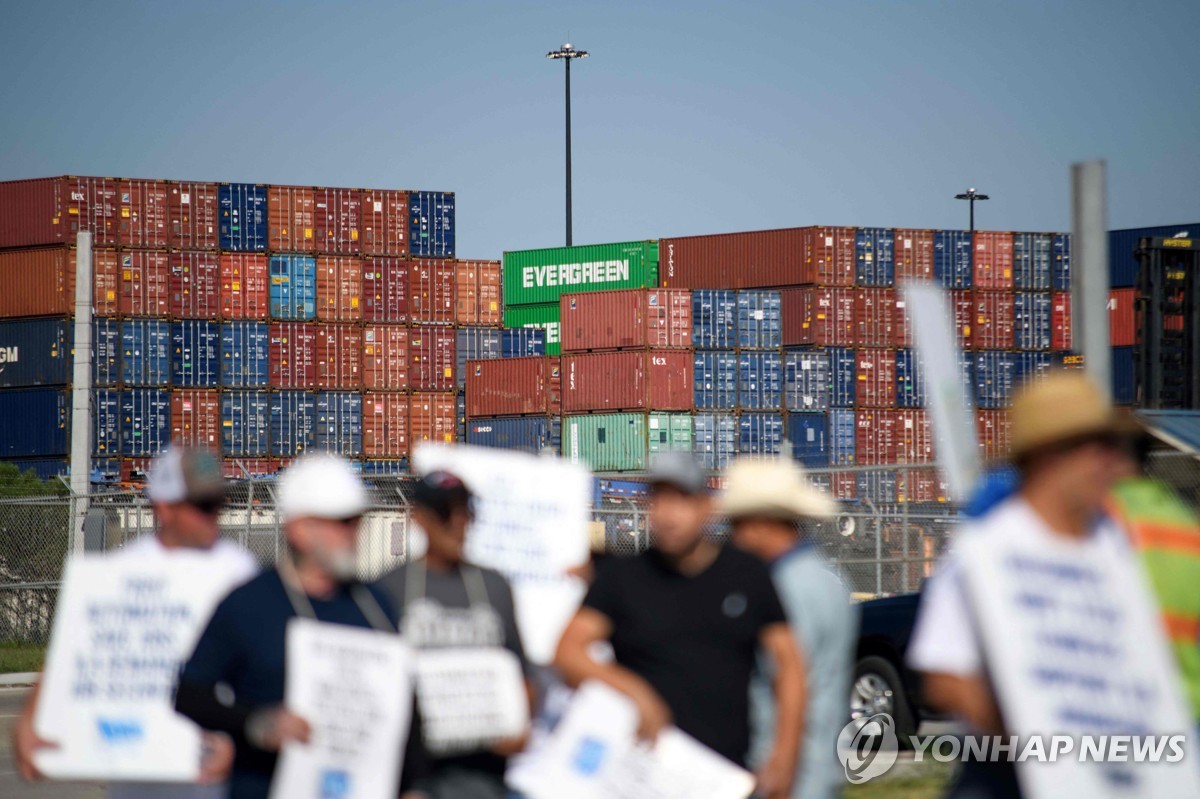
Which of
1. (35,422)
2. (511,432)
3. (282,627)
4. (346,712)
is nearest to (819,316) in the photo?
(511,432)

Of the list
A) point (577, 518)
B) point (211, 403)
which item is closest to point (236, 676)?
point (577, 518)

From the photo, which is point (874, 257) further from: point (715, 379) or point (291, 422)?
point (291, 422)

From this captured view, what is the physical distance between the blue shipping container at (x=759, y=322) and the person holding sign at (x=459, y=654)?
46.0 m

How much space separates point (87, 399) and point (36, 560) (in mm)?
3123

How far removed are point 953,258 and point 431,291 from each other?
16.4 m

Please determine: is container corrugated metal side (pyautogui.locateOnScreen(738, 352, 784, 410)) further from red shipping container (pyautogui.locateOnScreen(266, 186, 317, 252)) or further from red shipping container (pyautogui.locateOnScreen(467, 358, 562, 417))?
red shipping container (pyautogui.locateOnScreen(266, 186, 317, 252))

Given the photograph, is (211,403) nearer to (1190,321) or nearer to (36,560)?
(36,560)

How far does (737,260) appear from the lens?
56.2 m

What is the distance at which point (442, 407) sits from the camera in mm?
53969

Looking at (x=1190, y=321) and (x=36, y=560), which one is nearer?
(x=1190, y=321)

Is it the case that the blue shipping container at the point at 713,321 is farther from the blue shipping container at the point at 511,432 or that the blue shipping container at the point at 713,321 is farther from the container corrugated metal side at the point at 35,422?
the container corrugated metal side at the point at 35,422

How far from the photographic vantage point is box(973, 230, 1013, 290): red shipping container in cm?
5631

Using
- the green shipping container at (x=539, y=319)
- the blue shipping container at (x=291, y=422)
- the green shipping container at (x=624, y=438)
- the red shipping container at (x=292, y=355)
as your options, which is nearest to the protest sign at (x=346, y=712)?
the green shipping container at (x=624, y=438)

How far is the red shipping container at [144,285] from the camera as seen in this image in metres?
50.3
